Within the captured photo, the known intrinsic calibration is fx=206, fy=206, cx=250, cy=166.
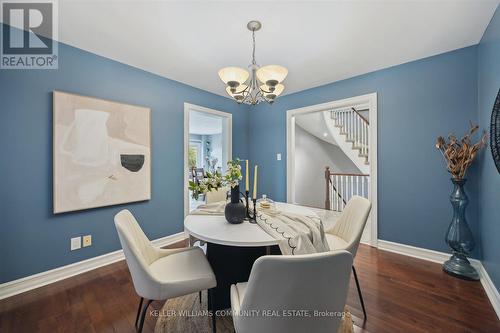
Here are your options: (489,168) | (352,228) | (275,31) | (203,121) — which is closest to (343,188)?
(489,168)

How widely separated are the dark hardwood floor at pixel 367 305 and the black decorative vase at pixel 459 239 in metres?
0.10

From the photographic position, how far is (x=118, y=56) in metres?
2.39

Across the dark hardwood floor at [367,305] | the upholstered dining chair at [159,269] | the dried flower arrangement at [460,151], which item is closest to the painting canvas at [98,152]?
the dark hardwood floor at [367,305]

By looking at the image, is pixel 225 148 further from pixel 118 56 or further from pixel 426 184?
pixel 426 184

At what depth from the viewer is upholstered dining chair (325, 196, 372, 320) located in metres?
1.51

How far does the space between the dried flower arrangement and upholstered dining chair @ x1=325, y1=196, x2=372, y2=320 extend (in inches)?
48.0

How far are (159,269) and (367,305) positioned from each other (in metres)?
1.65

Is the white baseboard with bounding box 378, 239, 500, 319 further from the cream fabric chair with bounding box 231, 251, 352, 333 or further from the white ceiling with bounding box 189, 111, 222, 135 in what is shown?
the white ceiling with bounding box 189, 111, 222, 135

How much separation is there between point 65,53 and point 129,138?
100 cm

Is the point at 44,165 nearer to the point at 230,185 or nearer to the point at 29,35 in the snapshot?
the point at 29,35

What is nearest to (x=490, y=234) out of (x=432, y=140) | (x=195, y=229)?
(x=432, y=140)

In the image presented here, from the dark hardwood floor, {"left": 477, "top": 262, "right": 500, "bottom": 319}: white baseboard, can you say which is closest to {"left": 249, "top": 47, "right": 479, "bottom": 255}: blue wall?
{"left": 477, "top": 262, "right": 500, "bottom": 319}: white baseboard

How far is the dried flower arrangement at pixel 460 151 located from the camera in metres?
2.00

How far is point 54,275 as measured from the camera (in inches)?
80.3
